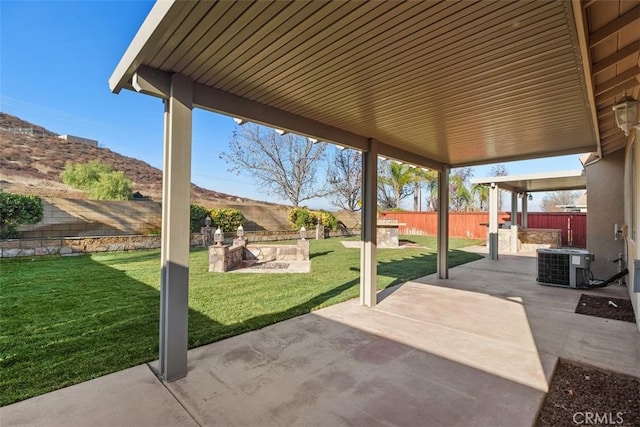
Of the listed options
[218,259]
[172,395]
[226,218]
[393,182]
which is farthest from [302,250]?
[393,182]

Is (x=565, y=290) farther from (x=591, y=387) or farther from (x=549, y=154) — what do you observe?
(x=591, y=387)

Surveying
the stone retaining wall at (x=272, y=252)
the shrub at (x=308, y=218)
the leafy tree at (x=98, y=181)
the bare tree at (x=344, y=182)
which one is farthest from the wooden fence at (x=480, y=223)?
the leafy tree at (x=98, y=181)

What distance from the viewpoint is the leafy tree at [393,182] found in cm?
2138

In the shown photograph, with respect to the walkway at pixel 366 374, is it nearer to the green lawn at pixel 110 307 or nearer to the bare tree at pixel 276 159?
the green lawn at pixel 110 307

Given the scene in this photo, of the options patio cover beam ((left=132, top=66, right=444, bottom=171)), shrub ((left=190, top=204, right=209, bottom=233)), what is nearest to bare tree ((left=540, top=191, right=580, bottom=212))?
shrub ((left=190, top=204, right=209, bottom=233))

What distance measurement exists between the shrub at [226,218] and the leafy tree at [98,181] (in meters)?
6.11

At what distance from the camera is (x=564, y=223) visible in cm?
1526

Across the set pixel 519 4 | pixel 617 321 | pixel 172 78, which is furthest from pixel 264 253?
pixel 519 4

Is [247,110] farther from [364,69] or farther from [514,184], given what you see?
[514,184]

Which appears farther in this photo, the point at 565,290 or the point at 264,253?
the point at 264,253

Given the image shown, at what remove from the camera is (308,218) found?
1697 centimetres

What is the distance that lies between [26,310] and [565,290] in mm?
9550

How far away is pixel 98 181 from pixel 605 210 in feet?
68.9

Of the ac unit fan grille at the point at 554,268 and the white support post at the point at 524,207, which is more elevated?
the white support post at the point at 524,207
